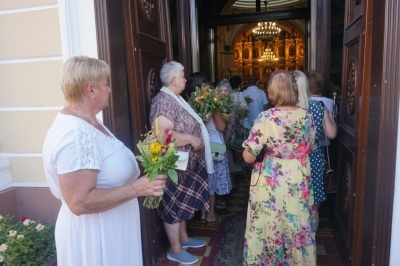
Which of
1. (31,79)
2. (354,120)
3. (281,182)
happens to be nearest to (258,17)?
(354,120)

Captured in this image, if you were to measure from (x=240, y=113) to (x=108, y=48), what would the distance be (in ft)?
8.56

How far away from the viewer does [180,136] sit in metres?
2.70

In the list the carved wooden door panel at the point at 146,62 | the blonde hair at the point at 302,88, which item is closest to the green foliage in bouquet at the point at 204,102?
the carved wooden door panel at the point at 146,62

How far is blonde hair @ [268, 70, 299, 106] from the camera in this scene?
2.30m

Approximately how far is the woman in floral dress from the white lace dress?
1.09 metres

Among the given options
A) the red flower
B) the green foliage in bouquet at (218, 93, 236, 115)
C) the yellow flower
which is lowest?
the red flower

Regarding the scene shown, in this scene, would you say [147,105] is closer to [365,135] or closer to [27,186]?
[27,186]

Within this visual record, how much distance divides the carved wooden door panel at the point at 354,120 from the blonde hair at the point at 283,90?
446mm

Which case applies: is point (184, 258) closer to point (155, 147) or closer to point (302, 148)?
point (302, 148)

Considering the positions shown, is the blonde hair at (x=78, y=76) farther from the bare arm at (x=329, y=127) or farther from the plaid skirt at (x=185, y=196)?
the bare arm at (x=329, y=127)

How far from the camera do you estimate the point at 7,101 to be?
2.56m

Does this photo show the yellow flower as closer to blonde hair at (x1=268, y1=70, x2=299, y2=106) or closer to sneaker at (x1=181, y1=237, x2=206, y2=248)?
blonde hair at (x1=268, y1=70, x2=299, y2=106)

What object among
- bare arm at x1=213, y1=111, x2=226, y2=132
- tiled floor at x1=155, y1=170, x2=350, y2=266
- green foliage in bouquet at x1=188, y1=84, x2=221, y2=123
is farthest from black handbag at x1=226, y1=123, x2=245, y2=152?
green foliage in bouquet at x1=188, y1=84, x2=221, y2=123

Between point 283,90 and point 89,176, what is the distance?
4.92 ft
